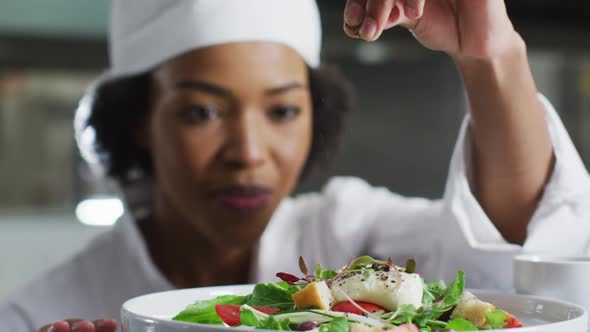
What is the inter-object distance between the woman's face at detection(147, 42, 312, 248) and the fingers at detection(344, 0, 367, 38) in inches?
16.2

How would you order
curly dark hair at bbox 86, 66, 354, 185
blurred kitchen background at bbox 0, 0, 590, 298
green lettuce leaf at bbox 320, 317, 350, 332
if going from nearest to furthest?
green lettuce leaf at bbox 320, 317, 350, 332, curly dark hair at bbox 86, 66, 354, 185, blurred kitchen background at bbox 0, 0, 590, 298

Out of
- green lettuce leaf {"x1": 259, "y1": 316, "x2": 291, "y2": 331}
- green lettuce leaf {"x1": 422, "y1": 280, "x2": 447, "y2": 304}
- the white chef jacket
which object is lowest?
the white chef jacket

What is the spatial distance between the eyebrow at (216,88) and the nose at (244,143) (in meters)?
0.03

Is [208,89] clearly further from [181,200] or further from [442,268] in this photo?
[442,268]

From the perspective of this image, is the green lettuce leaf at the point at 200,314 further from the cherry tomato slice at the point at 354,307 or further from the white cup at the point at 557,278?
the white cup at the point at 557,278

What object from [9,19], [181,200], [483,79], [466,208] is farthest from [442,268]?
[9,19]

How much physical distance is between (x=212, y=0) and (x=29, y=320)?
0.47 meters

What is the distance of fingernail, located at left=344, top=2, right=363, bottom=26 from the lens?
461mm

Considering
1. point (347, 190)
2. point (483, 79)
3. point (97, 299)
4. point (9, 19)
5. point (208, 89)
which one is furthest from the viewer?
point (9, 19)

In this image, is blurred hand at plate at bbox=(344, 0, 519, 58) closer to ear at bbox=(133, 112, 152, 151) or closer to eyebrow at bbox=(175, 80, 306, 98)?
eyebrow at bbox=(175, 80, 306, 98)

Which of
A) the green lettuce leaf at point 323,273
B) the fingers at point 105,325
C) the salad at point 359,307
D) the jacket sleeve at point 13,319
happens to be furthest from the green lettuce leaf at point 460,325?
the jacket sleeve at point 13,319

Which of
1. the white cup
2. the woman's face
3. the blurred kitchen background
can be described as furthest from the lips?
the blurred kitchen background

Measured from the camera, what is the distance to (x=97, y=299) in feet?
3.28

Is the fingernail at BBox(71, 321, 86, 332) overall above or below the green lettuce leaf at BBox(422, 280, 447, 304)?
below
